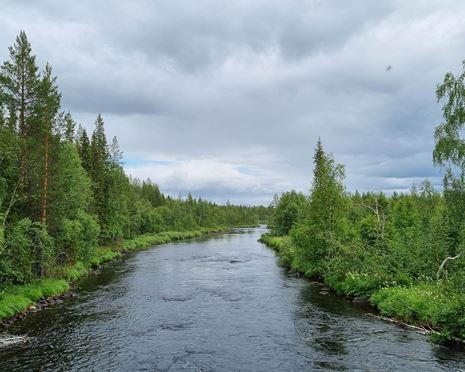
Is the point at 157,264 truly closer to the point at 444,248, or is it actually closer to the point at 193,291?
the point at 193,291

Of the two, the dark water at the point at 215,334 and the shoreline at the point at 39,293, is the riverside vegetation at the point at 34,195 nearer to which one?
the shoreline at the point at 39,293

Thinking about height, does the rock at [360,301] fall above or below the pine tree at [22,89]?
below

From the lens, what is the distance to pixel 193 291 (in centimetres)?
3500

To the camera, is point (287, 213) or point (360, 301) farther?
point (287, 213)

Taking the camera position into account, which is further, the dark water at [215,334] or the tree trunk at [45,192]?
the tree trunk at [45,192]

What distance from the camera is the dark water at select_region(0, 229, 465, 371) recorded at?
18.0 meters

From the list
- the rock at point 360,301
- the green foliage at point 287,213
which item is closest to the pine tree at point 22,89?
the rock at point 360,301

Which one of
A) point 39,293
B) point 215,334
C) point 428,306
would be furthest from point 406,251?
point 39,293

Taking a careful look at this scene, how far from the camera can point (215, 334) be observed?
2248 cm

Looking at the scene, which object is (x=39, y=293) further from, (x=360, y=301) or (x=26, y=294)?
(x=360, y=301)

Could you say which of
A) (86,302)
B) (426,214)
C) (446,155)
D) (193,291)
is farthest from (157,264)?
(446,155)

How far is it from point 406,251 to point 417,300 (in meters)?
7.63

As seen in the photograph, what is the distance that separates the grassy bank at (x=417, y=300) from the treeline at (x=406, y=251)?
0.04m

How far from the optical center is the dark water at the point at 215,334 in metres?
18.0
